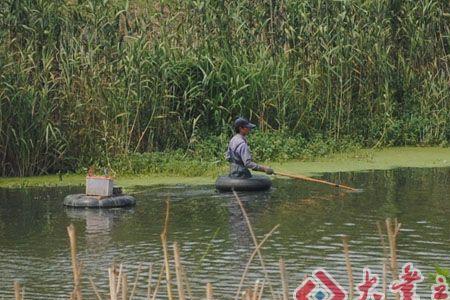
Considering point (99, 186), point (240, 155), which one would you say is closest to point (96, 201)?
point (99, 186)

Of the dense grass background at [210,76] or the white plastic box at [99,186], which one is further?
the dense grass background at [210,76]

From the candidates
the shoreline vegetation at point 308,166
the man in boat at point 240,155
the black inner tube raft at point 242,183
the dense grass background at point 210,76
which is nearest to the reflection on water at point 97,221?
the black inner tube raft at point 242,183

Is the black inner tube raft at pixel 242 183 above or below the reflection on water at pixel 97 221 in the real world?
above

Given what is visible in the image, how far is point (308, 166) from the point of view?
58.6 feet

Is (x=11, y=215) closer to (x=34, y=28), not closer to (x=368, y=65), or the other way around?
(x=34, y=28)

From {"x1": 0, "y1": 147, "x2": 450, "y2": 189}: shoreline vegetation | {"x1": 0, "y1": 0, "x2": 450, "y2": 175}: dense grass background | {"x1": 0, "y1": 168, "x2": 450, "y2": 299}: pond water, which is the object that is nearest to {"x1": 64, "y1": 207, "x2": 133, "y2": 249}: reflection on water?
{"x1": 0, "y1": 168, "x2": 450, "y2": 299}: pond water

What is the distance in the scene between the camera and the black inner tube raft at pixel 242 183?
51.5 feet

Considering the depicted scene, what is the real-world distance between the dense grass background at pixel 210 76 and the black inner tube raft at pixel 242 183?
2040 millimetres

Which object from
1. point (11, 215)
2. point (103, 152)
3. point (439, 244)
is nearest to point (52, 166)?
point (103, 152)

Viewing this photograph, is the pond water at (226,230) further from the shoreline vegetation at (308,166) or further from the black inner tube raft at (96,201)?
the shoreline vegetation at (308,166)

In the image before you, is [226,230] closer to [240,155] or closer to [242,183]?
[242,183]

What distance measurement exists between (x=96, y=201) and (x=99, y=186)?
175 millimetres

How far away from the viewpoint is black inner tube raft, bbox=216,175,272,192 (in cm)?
1569

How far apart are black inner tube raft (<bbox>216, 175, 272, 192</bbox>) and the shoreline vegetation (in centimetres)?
87
